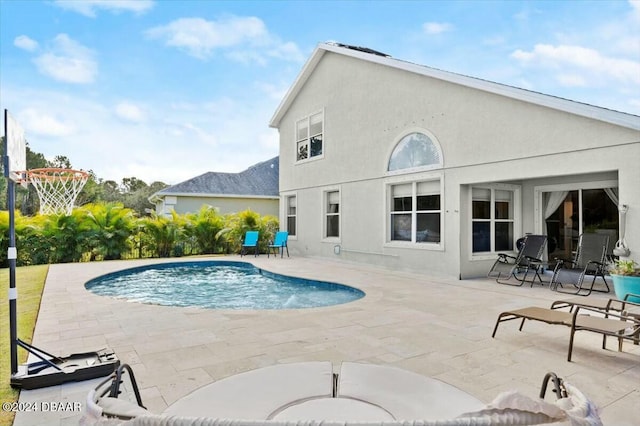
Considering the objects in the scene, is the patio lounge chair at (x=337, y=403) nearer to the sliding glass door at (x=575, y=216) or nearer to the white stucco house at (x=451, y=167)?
the white stucco house at (x=451, y=167)

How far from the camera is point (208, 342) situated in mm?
4848

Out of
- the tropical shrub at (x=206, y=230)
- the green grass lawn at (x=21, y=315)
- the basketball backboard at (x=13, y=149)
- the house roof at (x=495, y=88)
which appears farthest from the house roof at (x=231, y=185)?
the basketball backboard at (x=13, y=149)

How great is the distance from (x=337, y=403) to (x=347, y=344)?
2.88 meters

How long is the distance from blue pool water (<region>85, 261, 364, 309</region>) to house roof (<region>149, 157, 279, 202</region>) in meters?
10.8

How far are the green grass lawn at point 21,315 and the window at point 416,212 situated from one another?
9.04m

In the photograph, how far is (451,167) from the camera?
10188 millimetres

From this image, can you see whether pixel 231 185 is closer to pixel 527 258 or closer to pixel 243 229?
pixel 243 229

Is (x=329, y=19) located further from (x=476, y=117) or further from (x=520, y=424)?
(x=520, y=424)

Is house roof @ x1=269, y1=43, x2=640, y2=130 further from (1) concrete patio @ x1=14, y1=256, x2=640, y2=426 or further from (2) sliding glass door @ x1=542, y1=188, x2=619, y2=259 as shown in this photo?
(1) concrete patio @ x1=14, y1=256, x2=640, y2=426

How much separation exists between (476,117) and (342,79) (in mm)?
6220

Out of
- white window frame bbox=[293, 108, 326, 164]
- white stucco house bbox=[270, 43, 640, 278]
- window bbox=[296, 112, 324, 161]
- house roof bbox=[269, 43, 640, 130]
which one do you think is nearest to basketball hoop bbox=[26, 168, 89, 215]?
white window frame bbox=[293, 108, 326, 164]

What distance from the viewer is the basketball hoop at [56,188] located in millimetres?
17422

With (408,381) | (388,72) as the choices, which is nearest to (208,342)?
(408,381)

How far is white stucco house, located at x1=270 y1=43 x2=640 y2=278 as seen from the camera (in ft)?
26.3
